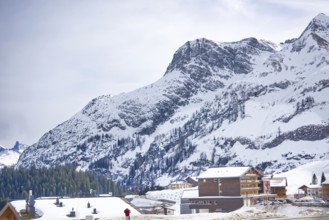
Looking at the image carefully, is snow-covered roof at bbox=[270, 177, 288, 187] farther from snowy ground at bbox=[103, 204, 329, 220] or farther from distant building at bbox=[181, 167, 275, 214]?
snowy ground at bbox=[103, 204, 329, 220]

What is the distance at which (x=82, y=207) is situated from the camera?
98938 mm

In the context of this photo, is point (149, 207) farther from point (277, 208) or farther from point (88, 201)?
point (277, 208)

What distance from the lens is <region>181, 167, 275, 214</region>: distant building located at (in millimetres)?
147875

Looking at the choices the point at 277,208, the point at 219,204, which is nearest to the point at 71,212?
the point at 277,208

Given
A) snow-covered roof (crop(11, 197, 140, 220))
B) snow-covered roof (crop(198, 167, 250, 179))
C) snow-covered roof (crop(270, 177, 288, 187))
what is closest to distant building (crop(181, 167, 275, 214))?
snow-covered roof (crop(198, 167, 250, 179))

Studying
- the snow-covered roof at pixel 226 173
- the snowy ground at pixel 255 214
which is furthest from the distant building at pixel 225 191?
the snowy ground at pixel 255 214

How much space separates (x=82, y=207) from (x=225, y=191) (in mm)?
60627

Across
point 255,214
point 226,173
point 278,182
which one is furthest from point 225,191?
point 255,214

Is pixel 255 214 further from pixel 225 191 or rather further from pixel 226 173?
pixel 226 173

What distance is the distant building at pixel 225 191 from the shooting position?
147875mm

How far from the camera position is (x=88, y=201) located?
9938 centimetres

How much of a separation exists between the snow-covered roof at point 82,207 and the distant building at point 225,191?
55614 mm

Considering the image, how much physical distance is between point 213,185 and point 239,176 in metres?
9.34

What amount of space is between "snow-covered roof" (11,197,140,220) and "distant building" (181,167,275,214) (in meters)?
55.6
